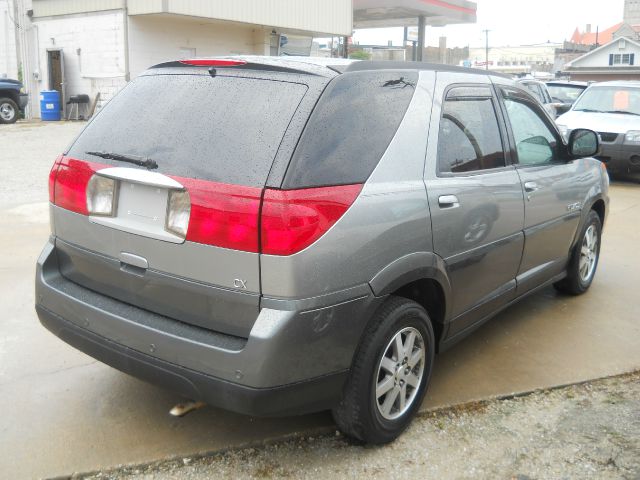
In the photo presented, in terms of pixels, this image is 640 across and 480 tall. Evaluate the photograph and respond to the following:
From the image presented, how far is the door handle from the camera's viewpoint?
134 inches

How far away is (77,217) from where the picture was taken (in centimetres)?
324

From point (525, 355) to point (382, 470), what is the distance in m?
1.72

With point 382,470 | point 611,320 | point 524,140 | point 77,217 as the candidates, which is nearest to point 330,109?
point 77,217

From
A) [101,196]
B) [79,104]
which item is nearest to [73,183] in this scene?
[101,196]

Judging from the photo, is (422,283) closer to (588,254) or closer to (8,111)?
(588,254)

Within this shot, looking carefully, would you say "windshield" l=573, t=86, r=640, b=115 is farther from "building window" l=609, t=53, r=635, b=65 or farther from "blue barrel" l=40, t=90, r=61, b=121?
"building window" l=609, t=53, r=635, b=65

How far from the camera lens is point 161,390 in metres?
3.83

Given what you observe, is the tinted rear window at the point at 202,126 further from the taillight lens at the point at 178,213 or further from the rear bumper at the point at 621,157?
the rear bumper at the point at 621,157

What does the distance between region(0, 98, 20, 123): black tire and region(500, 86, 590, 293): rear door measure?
19.1 metres

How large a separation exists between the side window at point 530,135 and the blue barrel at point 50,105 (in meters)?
20.4

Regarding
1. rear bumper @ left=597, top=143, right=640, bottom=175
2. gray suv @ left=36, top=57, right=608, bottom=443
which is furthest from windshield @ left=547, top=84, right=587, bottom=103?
gray suv @ left=36, top=57, right=608, bottom=443

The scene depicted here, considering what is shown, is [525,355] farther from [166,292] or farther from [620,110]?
[620,110]

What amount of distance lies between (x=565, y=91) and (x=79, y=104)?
15.4 metres

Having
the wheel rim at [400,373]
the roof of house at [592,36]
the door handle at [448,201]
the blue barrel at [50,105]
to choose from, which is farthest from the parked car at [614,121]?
the roof of house at [592,36]
